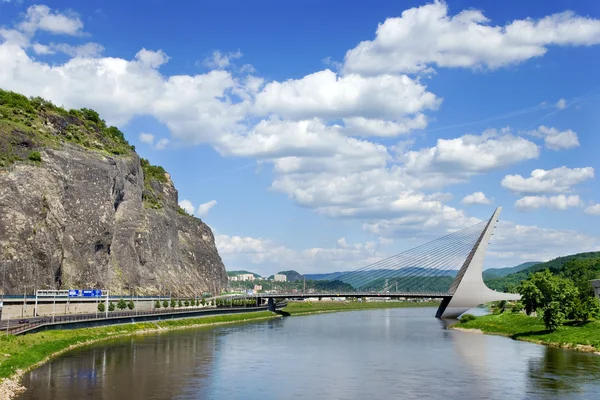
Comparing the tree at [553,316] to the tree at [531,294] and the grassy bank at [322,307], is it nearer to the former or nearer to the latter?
the tree at [531,294]

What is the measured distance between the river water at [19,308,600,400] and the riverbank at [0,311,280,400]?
3.44 feet

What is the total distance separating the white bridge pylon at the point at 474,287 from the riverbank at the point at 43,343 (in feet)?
160

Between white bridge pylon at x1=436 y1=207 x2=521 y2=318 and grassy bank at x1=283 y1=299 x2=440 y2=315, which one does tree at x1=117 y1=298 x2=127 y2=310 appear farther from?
grassy bank at x1=283 y1=299 x2=440 y2=315

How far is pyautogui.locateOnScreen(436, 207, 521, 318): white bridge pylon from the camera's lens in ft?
356

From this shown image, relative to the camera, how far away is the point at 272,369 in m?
45.6

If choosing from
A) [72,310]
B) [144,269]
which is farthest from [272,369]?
[144,269]

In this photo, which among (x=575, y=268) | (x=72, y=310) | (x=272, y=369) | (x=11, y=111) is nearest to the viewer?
(x=272, y=369)

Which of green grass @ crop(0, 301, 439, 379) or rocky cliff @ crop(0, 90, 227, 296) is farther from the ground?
rocky cliff @ crop(0, 90, 227, 296)

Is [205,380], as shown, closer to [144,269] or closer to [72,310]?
[72,310]

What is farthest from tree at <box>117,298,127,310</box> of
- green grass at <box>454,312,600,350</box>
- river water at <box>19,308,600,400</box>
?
green grass at <box>454,312,600,350</box>

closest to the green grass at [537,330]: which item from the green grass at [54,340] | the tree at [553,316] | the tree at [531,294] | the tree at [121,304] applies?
the tree at [553,316]

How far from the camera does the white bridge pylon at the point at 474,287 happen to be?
109m

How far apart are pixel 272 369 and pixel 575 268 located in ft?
483

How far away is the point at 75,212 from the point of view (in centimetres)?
8662
